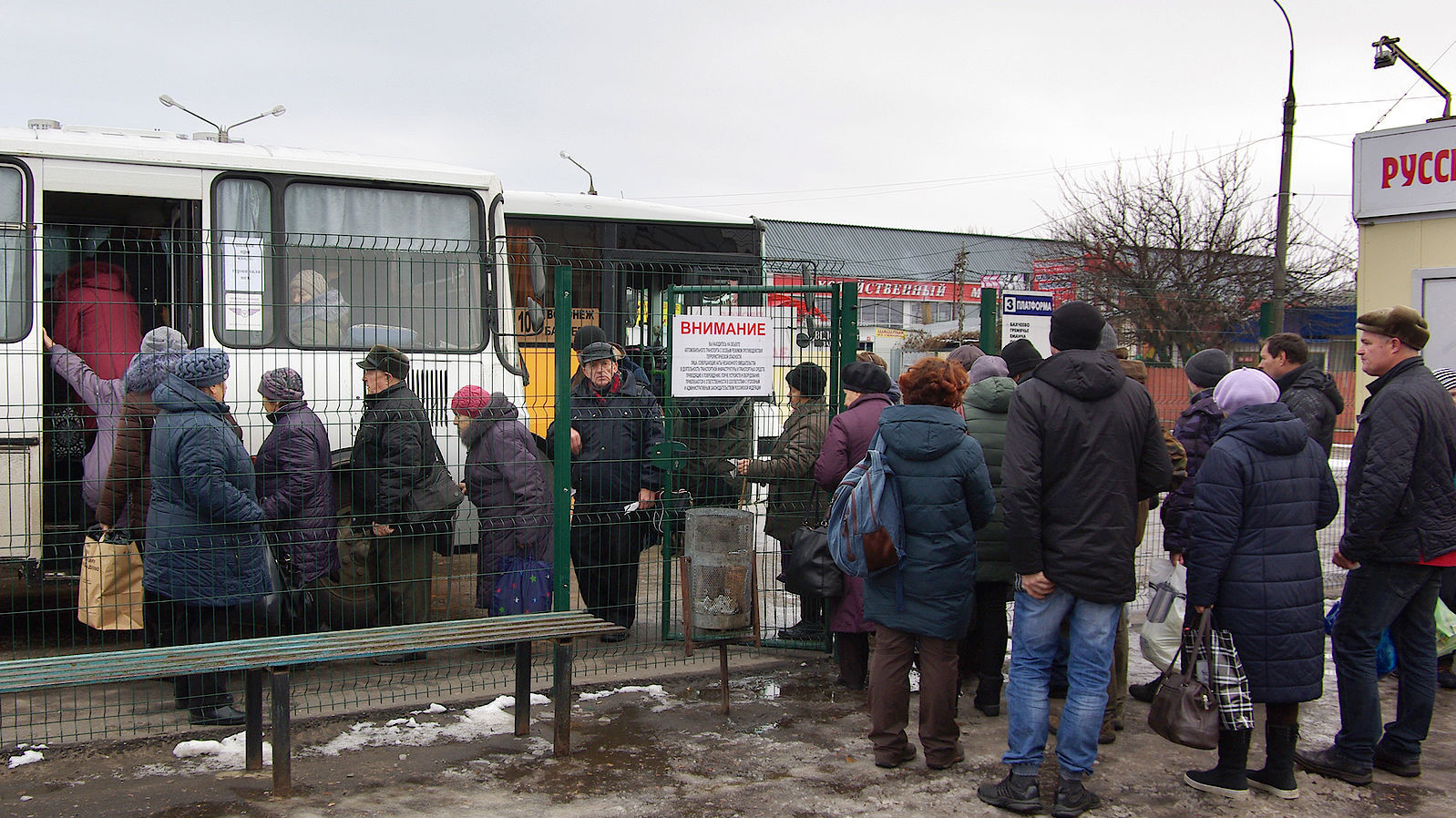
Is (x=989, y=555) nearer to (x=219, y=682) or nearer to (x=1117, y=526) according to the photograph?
(x=1117, y=526)

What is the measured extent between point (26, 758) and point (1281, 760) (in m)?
5.21

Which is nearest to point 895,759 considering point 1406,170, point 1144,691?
point 1144,691

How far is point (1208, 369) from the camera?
17.8 ft

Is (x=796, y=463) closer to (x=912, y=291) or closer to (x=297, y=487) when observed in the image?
(x=297, y=487)

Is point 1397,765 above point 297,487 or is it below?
below

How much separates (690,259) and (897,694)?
8319 millimetres

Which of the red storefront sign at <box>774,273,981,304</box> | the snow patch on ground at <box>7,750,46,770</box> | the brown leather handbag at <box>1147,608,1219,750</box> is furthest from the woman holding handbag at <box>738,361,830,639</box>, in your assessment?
the red storefront sign at <box>774,273,981,304</box>

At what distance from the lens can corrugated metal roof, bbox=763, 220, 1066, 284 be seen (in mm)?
54969

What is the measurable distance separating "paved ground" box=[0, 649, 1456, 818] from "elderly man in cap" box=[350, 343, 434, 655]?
949 millimetres

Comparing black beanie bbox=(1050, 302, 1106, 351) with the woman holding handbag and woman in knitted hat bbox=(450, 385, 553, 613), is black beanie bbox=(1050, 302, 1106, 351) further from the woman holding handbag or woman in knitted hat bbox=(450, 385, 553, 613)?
woman in knitted hat bbox=(450, 385, 553, 613)

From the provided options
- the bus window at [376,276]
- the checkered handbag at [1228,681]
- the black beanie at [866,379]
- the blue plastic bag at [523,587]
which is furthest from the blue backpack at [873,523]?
the bus window at [376,276]

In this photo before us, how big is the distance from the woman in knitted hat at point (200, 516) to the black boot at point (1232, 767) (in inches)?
170

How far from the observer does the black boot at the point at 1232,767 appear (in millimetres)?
4117

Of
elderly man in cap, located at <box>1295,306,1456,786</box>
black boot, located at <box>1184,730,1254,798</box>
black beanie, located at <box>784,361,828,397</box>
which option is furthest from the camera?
black beanie, located at <box>784,361,828,397</box>
